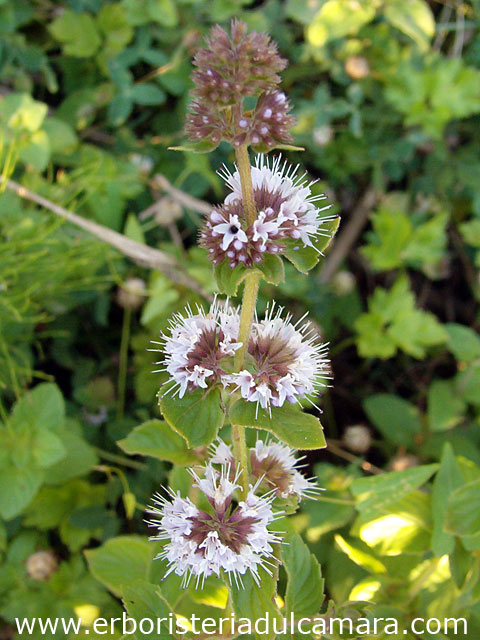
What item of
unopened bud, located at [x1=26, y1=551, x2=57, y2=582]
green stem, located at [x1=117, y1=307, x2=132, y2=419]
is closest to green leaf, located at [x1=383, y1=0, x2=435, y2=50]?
green stem, located at [x1=117, y1=307, x2=132, y2=419]

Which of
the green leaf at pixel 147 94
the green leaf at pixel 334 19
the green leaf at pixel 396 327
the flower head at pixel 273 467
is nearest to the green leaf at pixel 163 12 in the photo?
the green leaf at pixel 147 94

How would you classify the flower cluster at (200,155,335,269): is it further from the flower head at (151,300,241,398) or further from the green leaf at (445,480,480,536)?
the green leaf at (445,480,480,536)

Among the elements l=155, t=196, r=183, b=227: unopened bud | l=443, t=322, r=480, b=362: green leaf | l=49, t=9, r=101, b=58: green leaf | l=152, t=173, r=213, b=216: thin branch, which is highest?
l=49, t=9, r=101, b=58: green leaf

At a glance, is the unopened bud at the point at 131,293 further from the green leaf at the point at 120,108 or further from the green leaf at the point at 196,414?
the green leaf at the point at 196,414

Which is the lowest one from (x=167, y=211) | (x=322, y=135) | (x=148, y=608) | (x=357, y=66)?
(x=148, y=608)

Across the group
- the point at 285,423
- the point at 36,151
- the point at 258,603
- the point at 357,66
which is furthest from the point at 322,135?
the point at 258,603

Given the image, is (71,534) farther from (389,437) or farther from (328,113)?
(328,113)

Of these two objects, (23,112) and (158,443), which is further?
(23,112)

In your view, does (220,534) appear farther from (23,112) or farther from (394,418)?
(23,112)
